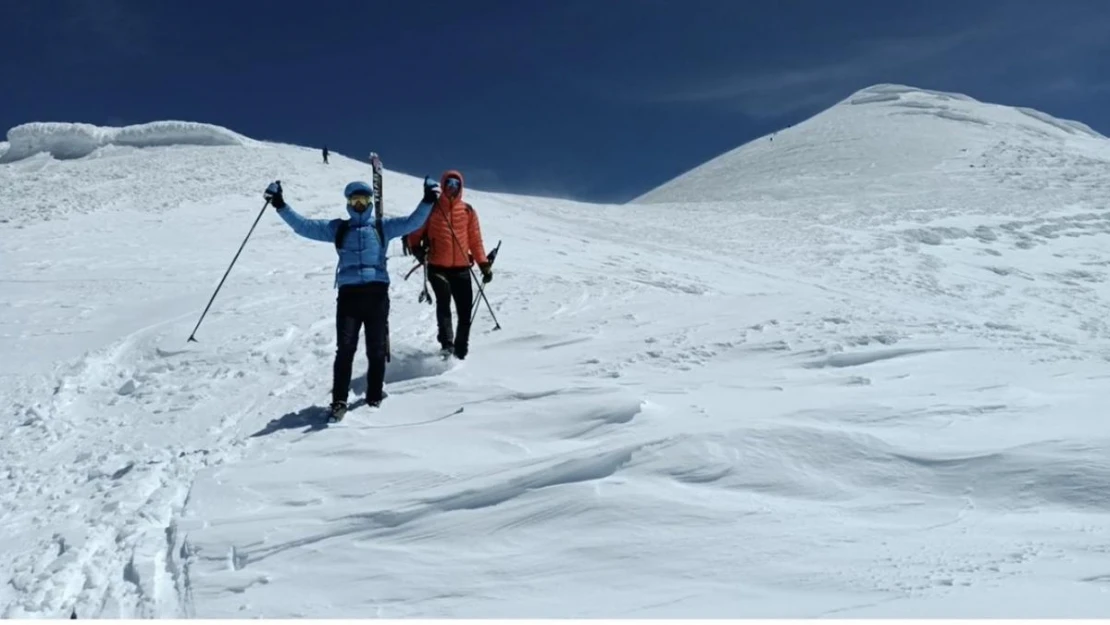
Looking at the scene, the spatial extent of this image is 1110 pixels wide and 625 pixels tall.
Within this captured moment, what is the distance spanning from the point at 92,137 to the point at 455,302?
30995 mm

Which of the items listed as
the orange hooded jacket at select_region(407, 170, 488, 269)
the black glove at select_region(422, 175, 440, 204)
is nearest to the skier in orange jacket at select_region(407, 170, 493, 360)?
the orange hooded jacket at select_region(407, 170, 488, 269)

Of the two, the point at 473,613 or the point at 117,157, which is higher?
the point at 117,157

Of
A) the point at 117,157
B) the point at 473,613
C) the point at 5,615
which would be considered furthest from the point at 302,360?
the point at 117,157

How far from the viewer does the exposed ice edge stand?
108 feet

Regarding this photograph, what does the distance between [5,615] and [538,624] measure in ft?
7.55

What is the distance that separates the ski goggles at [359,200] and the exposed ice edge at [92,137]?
29769 mm

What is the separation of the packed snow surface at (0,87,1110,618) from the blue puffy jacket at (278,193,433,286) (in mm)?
1029

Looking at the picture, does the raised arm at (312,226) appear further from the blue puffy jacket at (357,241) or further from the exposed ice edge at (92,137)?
the exposed ice edge at (92,137)

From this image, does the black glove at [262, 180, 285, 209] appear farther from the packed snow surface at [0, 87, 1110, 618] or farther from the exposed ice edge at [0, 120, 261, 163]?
the exposed ice edge at [0, 120, 261, 163]

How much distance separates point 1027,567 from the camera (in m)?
3.25

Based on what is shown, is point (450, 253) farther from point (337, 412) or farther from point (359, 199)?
point (337, 412)

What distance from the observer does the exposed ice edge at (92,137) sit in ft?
108

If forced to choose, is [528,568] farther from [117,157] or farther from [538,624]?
[117,157]

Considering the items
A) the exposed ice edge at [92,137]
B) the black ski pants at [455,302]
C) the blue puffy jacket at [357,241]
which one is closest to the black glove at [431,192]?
the blue puffy jacket at [357,241]
